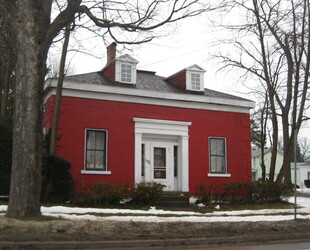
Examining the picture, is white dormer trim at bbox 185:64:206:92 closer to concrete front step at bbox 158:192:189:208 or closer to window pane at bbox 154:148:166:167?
window pane at bbox 154:148:166:167

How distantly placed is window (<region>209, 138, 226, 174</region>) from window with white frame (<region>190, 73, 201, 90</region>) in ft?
9.08

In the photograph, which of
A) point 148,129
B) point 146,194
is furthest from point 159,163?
point 146,194

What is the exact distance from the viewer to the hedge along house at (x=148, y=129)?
55.7ft

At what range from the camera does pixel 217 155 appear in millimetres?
19453

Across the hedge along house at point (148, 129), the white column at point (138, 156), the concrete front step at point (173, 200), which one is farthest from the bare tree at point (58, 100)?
the concrete front step at point (173, 200)

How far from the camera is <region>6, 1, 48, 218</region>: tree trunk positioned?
31.8 feet

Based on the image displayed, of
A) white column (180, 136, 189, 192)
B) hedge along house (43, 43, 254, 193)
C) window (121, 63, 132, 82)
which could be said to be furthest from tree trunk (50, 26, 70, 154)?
white column (180, 136, 189, 192)

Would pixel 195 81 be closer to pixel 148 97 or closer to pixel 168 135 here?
pixel 148 97

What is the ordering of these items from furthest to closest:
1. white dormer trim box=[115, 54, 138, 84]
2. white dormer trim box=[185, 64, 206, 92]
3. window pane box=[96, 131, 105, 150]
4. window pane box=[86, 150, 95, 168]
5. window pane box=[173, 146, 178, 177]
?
white dormer trim box=[185, 64, 206, 92] < window pane box=[173, 146, 178, 177] < white dormer trim box=[115, 54, 138, 84] < window pane box=[96, 131, 105, 150] < window pane box=[86, 150, 95, 168]

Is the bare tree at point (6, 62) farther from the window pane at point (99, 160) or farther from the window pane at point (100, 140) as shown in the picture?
the window pane at point (99, 160)

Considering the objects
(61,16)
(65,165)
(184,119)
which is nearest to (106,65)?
(184,119)

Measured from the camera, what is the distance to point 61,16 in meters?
10.9

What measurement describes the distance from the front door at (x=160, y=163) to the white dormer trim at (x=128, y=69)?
10.4 ft

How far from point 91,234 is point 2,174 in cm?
676
